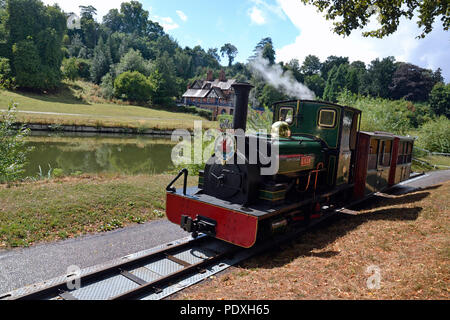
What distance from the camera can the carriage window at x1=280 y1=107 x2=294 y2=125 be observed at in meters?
9.11

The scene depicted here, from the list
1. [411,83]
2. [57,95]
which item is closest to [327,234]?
[57,95]

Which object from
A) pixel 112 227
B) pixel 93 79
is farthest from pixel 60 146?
pixel 93 79

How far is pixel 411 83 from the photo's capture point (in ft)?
230

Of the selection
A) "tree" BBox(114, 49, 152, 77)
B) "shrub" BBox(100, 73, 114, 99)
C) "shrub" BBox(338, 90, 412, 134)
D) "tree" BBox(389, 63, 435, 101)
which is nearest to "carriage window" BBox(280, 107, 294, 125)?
"shrub" BBox(338, 90, 412, 134)

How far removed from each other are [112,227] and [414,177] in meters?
18.2

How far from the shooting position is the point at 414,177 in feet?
61.9

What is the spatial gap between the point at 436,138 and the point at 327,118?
30317mm

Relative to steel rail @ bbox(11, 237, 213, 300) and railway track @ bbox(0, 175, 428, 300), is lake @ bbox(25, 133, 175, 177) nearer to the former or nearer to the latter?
steel rail @ bbox(11, 237, 213, 300)

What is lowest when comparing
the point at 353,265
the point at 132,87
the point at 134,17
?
the point at 353,265

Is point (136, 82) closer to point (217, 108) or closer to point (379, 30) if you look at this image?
point (217, 108)

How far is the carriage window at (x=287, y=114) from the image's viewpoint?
9.11 metres

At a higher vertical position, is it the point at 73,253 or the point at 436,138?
the point at 436,138

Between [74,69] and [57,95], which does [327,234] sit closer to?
[57,95]
